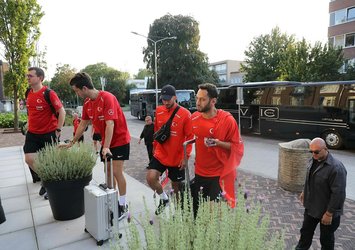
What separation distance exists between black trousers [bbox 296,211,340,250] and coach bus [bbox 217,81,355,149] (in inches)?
343

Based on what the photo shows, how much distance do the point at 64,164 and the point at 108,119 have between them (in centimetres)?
83

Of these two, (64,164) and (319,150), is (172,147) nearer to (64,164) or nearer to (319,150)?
(64,164)

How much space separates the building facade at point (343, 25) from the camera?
29.9m

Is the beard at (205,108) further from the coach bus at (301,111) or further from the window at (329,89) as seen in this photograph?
the window at (329,89)

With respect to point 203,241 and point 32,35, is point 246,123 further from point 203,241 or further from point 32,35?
point 203,241

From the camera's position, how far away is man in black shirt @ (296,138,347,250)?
2929mm

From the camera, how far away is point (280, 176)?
19.5 ft

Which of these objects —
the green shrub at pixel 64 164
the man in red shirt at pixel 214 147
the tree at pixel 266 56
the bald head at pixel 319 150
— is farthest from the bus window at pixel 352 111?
the tree at pixel 266 56

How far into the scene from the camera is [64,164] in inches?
149

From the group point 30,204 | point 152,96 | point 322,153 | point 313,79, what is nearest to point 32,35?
point 152,96

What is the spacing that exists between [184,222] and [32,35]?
16.3 meters

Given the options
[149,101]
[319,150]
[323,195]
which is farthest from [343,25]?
[323,195]

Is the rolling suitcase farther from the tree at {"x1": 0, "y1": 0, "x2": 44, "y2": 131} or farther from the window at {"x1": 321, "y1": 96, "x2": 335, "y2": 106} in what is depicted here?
the tree at {"x1": 0, "y1": 0, "x2": 44, "y2": 131}

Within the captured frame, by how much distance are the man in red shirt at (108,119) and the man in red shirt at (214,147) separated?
1.17m
